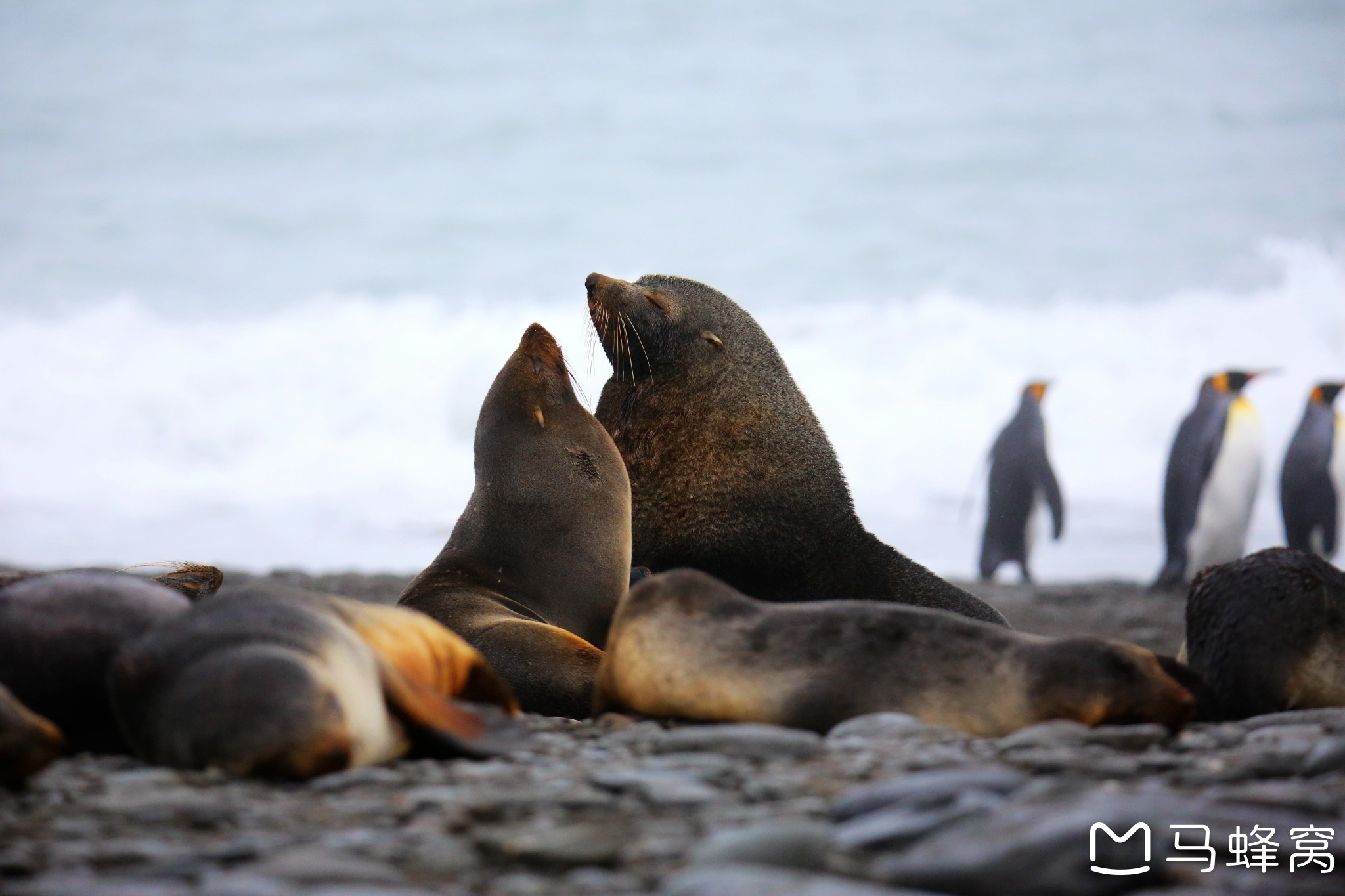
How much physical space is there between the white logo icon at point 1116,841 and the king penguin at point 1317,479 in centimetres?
1789

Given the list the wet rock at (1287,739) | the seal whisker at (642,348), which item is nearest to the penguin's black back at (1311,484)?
the seal whisker at (642,348)

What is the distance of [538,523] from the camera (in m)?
4.54

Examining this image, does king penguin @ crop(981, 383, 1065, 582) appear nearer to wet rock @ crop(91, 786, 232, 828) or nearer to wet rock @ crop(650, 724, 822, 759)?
wet rock @ crop(650, 724, 822, 759)

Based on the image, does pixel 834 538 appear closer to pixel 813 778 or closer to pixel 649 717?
pixel 649 717

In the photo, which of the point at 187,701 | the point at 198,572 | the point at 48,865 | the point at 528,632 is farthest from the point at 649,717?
the point at 198,572

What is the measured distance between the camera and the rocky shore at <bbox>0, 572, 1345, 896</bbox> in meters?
1.77

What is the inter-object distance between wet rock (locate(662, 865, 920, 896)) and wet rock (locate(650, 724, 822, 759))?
86cm

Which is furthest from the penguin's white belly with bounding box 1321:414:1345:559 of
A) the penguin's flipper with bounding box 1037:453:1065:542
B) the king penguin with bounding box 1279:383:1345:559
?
the penguin's flipper with bounding box 1037:453:1065:542

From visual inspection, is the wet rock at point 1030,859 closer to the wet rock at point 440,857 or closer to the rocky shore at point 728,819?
the rocky shore at point 728,819

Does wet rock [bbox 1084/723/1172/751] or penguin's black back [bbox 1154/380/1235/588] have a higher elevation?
penguin's black back [bbox 1154/380/1235/588]

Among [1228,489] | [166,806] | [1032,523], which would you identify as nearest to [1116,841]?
[166,806]

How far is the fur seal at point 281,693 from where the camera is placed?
94.0 inches

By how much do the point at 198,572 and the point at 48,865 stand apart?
9.80 ft

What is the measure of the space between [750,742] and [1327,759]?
3.64 ft
